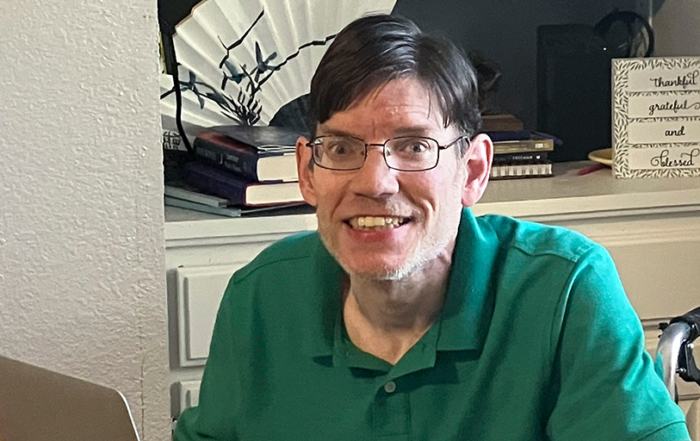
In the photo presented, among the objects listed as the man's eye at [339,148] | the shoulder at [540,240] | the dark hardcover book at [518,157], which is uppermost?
the man's eye at [339,148]

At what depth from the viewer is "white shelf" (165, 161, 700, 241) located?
1507mm

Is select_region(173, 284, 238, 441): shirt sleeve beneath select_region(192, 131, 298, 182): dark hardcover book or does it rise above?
beneath

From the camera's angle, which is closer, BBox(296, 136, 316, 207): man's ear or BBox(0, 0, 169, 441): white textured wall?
BBox(296, 136, 316, 207): man's ear

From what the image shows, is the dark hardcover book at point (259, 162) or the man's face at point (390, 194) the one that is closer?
the man's face at point (390, 194)

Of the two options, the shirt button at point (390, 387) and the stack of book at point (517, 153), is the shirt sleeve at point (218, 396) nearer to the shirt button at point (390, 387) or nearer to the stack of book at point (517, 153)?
the shirt button at point (390, 387)

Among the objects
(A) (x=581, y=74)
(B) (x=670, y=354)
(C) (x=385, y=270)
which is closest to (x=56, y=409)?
(C) (x=385, y=270)

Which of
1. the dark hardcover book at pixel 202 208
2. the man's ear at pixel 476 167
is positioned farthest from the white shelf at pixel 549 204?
the man's ear at pixel 476 167

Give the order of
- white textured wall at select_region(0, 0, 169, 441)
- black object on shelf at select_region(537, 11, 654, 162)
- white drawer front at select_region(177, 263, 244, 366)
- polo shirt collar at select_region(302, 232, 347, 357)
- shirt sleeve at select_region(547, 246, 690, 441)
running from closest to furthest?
shirt sleeve at select_region(547, 246, 690, 441)
polo shirt collar at select_region(302, 232, 347, 357)
white textured wall at select_region(0, 0, 169, 441)
white drawer front at select_region(177, 263, 244, 366)
black object on shelf at select_region(537, 11, 654, 162)

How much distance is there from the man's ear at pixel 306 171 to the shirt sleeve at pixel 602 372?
1.04ft

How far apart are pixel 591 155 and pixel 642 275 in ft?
1.21

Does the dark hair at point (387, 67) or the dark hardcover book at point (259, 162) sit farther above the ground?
the dark hair at point (387, 67)

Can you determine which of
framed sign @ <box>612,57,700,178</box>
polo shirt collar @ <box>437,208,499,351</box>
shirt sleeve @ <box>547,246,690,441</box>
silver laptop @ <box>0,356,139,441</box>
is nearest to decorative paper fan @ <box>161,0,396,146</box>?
framed sign @ <box>612,57,700,178</box>

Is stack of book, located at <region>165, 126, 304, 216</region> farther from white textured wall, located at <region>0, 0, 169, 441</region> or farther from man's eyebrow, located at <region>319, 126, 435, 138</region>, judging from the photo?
man's eyebrow, located at <region>319, 126, 435, 138</region>

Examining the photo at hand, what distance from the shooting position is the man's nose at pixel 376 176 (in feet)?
3.41
